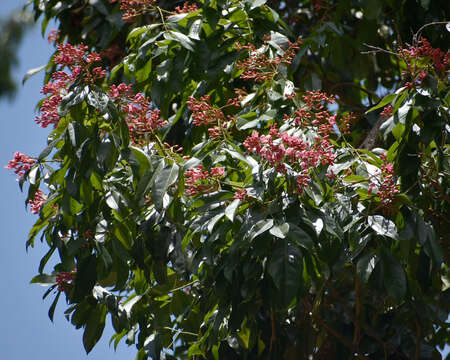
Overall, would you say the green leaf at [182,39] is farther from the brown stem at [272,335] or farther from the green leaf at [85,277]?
the brown stem at [272,335]

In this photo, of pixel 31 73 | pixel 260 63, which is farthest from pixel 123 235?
pixel 31 73

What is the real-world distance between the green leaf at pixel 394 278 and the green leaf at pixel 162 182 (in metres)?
0.61

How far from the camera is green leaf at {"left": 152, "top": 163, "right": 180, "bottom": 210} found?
1.83 metres

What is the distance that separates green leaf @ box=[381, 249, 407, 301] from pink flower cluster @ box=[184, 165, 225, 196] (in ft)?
1.66

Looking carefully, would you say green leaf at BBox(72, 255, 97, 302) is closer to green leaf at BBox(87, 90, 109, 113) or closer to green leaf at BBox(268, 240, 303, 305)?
green leaf at BBox(87, 90, 109, 113)

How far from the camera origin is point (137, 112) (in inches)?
81.2

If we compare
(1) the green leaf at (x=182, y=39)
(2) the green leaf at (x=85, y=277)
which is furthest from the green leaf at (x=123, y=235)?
(1) the green leaf at (x=182, y=39)

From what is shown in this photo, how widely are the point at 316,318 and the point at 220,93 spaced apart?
34.6 inches

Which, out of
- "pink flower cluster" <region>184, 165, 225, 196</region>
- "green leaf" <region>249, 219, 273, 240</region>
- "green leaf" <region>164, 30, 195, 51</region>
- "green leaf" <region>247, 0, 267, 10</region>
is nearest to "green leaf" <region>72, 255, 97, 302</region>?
"pink flower cluster" <region>184, 165, 225, 196</region>

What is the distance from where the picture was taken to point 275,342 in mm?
2334

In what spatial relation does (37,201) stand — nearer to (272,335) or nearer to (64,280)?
(64,280)

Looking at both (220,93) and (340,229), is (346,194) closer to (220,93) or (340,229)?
(340,229)

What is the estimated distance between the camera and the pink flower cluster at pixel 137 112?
2.04m

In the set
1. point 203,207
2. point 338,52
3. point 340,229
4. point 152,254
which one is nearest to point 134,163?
point 203,207
